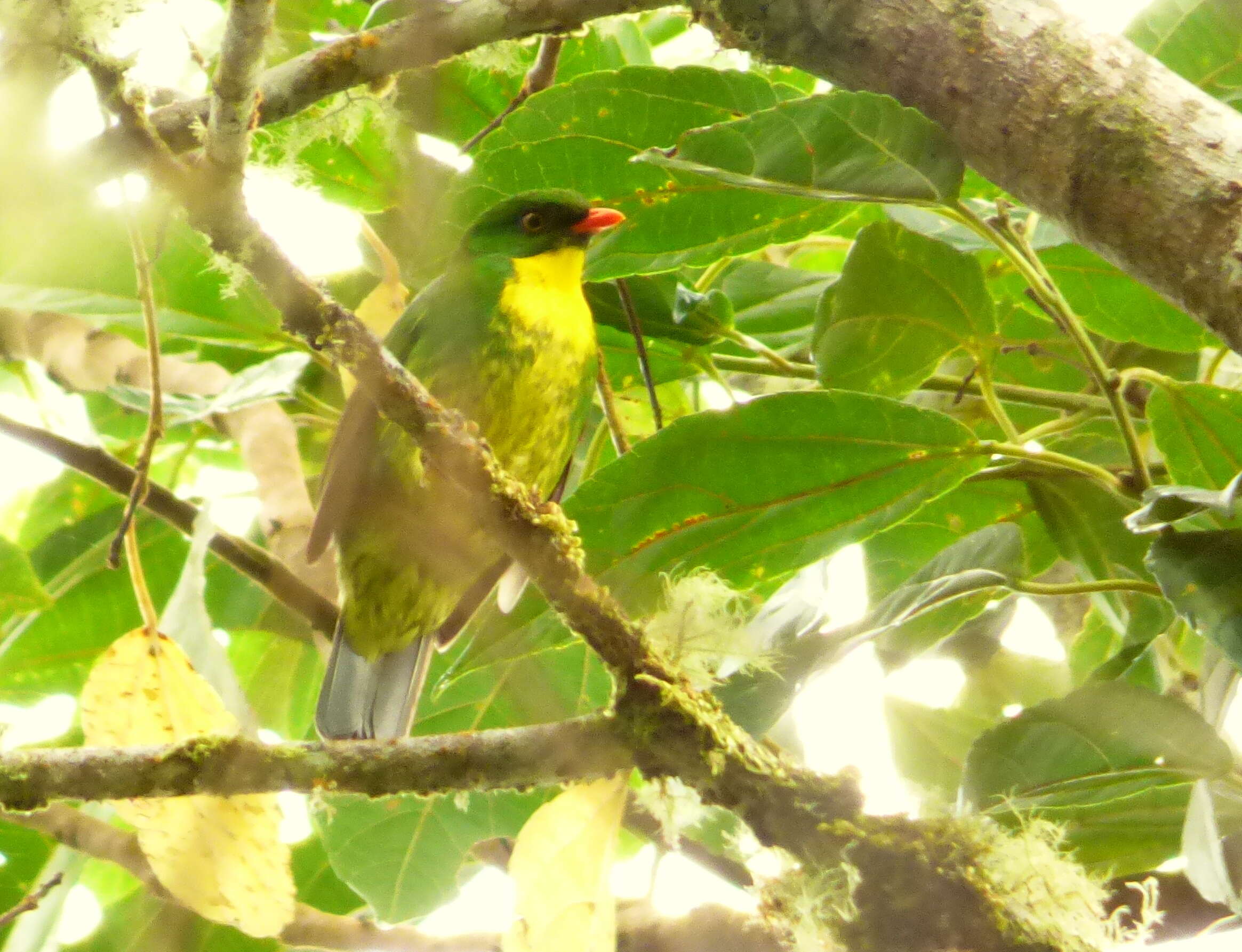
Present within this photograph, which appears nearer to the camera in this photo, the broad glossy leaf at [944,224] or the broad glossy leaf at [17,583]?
the broad glossy leaf at [944,224]

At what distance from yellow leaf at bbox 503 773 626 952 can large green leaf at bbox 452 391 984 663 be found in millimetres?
314

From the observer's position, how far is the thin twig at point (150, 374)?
1730 mm

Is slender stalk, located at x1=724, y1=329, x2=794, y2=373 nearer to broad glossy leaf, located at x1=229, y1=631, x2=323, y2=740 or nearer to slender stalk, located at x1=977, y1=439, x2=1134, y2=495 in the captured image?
slender stalk, located at x1=977, y1=439, x2=1134, y2=495

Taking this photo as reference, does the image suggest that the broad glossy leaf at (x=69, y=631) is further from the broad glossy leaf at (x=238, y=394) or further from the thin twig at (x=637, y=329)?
the thin twig at (x=637, y=329)

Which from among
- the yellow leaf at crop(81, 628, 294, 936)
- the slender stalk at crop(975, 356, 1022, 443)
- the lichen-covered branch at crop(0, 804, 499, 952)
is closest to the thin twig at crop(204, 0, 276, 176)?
the yellow leaf at crop(81, 628, 294, 936)

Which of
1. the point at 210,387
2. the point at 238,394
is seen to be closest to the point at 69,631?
the point at 210,387

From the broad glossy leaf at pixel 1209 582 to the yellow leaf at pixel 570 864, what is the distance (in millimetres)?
818

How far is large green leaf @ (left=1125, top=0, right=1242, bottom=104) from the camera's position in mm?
2316

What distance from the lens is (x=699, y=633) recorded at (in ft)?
6.12

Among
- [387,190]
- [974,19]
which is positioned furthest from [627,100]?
[387,190]

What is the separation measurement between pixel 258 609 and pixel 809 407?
1950 millimetres

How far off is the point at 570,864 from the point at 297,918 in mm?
1119

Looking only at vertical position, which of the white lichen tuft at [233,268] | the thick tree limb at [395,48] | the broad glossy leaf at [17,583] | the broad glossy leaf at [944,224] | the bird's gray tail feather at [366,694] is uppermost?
the thick tree limb at [395,48]

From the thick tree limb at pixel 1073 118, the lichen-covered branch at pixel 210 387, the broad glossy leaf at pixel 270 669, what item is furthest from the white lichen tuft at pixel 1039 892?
the broad glossy leaf at pixel 270 669
